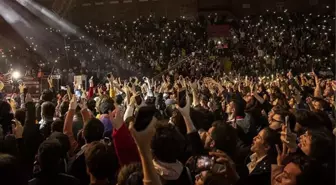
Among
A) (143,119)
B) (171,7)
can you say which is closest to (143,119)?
(143,119)

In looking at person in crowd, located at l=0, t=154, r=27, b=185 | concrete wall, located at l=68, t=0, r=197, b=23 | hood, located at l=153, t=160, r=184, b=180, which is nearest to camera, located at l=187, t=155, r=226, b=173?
hood, located at l=153, t=160, r=184, b=180

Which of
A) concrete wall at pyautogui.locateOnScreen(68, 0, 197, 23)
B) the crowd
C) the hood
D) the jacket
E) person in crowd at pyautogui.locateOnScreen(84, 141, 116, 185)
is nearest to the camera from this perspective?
the crowd

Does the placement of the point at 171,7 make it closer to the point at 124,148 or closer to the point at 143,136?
the point at 124,148

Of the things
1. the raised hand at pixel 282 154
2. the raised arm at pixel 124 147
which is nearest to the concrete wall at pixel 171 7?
the raised hand at pixel 282 154

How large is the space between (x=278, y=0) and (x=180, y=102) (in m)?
34.2

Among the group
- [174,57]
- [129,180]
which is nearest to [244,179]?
[129,180]

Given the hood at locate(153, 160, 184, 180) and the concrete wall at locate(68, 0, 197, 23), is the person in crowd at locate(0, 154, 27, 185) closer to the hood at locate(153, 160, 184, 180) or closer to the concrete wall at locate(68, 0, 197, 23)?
the hood at locate(153, 160, 184, 180)

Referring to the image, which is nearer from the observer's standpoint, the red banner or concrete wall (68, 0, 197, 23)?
the red banner

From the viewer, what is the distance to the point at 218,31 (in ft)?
106

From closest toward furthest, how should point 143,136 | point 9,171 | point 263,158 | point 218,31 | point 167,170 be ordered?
point 143,136 → point 9,171 → point 167,170 → point 263,158 → point 218,31

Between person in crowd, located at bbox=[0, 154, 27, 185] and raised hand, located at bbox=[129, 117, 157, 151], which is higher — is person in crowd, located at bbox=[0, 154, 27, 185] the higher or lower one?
the lower one

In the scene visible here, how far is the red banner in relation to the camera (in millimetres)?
32081

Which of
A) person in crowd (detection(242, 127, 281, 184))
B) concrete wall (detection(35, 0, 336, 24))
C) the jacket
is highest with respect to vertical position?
concrete wall (detection(35, 0, 336, 24))

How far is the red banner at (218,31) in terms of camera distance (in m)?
32.1
